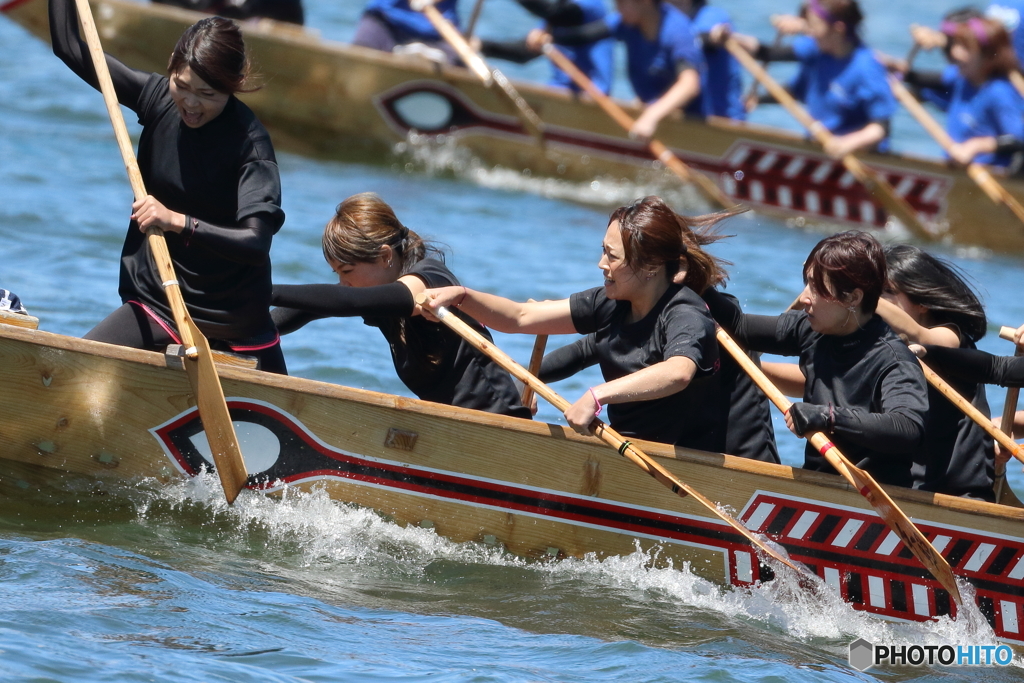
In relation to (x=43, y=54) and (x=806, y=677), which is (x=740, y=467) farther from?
(x=43, y=54)

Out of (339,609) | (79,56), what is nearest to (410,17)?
(79,56)

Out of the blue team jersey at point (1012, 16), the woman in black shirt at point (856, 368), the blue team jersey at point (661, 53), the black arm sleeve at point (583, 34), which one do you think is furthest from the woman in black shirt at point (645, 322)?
the blue team jersey at point (1012, 16)

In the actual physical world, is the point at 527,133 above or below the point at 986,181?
above

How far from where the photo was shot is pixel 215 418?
4223mm

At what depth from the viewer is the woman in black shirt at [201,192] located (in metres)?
4.07

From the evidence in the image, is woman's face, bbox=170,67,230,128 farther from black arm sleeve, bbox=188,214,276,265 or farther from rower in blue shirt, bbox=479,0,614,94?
rower in blue shirt, bbox=479,0,614,94

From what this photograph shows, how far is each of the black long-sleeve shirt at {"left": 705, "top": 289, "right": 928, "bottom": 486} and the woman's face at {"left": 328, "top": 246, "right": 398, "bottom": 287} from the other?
44.7 inches

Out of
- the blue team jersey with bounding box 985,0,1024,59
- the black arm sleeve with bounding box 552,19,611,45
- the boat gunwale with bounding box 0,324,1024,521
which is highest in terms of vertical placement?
the blue team jersey with bounding box 985,0,1024,59

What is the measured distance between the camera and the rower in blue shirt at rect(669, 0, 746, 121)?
10602mm

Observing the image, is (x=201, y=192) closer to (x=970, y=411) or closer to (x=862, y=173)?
(x=970, y=411)

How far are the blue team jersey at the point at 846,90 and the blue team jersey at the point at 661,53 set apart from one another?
3.13ft

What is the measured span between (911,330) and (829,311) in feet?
1.54

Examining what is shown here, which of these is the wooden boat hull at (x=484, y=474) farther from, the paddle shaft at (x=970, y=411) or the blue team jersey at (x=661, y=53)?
the blue team jersey at (x=661, y=53)

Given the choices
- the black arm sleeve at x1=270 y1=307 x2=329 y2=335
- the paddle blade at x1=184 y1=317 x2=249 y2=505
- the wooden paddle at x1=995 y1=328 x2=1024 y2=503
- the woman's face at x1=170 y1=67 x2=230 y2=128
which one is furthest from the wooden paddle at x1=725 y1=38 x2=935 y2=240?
the paddle blade at x1=184 y1=317 x2=249 y2=505
